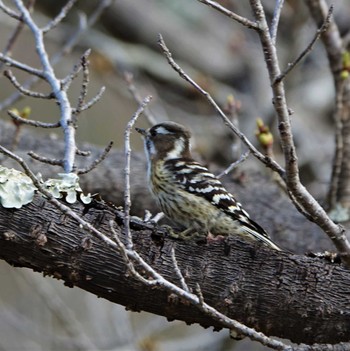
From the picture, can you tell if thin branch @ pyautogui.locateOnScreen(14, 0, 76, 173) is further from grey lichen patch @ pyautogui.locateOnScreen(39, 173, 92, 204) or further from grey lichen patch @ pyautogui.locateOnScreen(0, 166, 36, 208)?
grey lichen patch @ pyautogui.locateOnScreen(0, 166, 36, 208)

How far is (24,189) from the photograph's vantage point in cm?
322

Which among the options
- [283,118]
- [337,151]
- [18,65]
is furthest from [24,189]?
[337,151]

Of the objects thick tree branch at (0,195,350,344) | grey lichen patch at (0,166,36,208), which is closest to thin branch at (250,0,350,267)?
thick tree branch at (0,195,350,344)

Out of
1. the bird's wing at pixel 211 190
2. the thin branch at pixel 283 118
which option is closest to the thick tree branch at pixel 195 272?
the thin branch at pixel 283 118

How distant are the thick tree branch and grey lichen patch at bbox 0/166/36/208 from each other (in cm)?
3

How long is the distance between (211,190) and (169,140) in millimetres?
813

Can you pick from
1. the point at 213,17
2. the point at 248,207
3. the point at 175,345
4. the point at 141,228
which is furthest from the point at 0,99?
the point at 141,228

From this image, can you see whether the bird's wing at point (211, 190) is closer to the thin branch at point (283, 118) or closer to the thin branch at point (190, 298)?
the thin branch at point (283, 118)

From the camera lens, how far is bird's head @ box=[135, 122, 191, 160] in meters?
5.13

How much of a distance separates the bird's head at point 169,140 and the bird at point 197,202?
0.17 meters

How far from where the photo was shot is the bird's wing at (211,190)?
4.36 m

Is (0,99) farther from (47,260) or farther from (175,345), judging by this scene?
(47,260)

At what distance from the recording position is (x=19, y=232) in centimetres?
314

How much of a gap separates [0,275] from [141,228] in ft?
25.4
